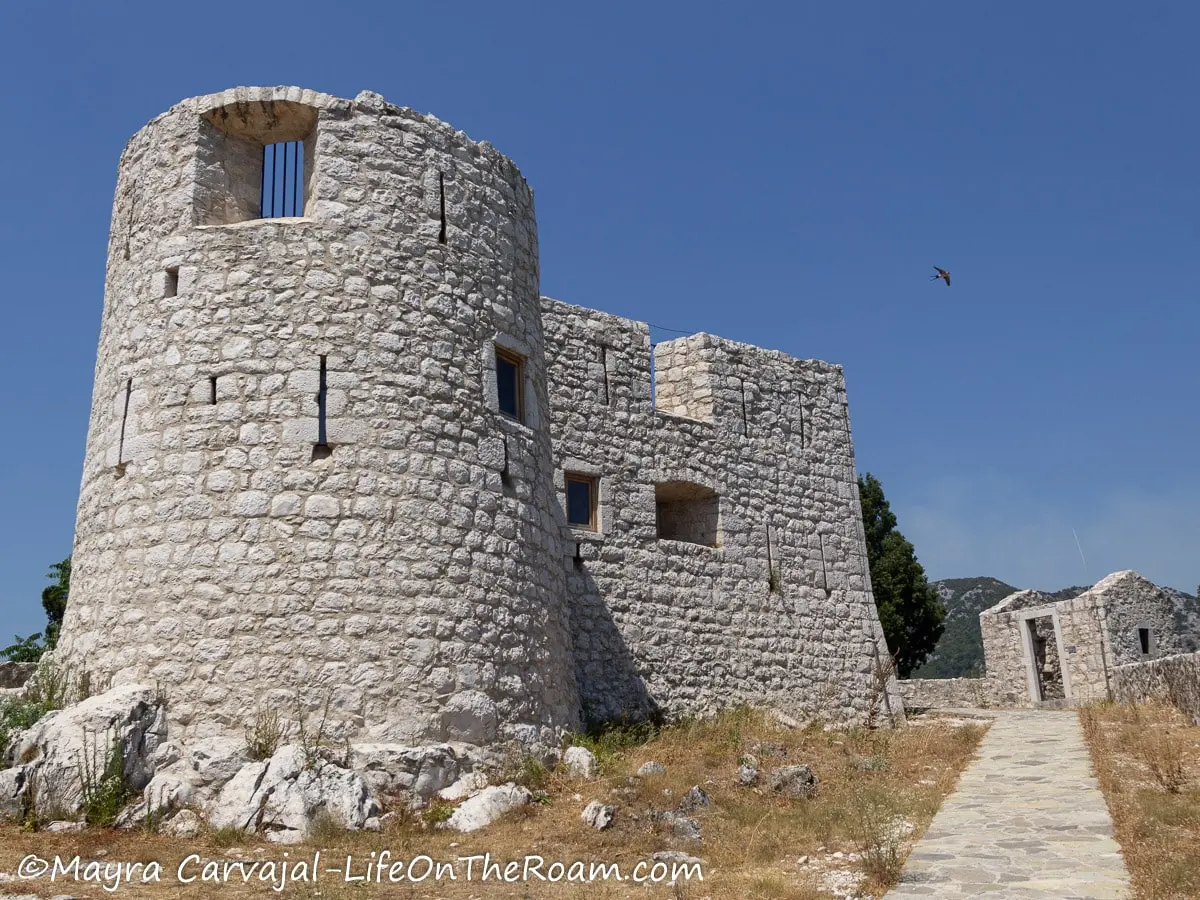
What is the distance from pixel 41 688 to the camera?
1012 centimetres

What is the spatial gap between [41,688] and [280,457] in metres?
3.13

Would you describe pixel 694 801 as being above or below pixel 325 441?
below

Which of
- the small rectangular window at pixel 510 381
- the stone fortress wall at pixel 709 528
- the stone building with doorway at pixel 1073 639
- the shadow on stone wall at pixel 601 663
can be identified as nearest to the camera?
the small rectangular window at pixel 510 381

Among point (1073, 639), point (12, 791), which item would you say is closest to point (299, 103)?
point (12, 791)

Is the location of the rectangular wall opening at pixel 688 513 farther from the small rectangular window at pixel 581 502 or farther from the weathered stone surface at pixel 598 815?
the weathered stone surface at pixel 598 815

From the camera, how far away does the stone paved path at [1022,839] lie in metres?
7.00

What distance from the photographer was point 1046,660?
2586 centimetres

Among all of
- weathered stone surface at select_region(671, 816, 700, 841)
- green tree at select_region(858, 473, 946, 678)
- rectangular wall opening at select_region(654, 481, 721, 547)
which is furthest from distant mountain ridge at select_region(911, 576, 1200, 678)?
weathered stone surface at select_region(671, 816, 700, 841)

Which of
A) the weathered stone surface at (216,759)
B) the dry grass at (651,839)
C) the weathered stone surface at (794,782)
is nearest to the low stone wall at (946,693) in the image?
the dry grass at (651,839)

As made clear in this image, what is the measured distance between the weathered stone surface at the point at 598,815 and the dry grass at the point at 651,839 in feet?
0.28

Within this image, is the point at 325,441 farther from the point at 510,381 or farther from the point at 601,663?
the point at 601,663

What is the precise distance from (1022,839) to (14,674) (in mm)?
10235

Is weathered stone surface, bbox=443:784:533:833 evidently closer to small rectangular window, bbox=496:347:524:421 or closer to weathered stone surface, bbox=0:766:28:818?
weathered stone surface, bbox=0:766:28:818

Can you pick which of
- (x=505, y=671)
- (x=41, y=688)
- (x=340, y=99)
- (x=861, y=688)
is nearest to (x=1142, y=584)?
(x=861, y=688)
